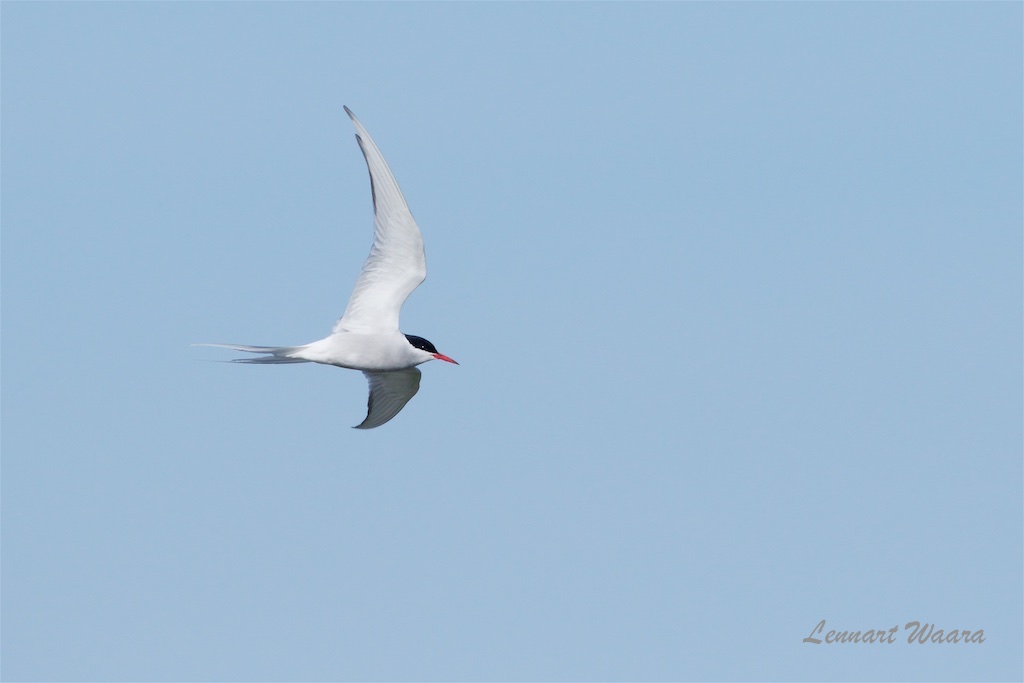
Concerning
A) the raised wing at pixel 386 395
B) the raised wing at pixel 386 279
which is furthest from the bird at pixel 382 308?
the raised wing at pixel 386 395

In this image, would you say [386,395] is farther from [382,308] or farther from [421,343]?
[382,308]

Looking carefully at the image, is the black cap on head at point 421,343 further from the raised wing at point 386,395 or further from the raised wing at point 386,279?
the raised wing at point 386,395

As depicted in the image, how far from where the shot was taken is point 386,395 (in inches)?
774

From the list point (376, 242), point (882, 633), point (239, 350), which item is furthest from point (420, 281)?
point (882, 633)

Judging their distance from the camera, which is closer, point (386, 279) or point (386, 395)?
point (386, 279)

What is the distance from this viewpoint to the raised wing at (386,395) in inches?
769

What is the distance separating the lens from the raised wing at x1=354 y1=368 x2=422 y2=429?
19.5 meters

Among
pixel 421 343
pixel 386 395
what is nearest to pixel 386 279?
pixel 421 343

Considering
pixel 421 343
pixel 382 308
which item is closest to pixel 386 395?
pixel 421 343

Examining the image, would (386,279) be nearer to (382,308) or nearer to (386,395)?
(382,308)

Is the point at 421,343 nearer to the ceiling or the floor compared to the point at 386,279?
nearer to the floor

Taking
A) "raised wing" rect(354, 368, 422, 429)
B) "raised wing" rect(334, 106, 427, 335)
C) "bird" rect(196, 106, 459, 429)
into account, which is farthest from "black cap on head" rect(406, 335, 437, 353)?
→ "raised wing" rect(354, 368, 422, 429)

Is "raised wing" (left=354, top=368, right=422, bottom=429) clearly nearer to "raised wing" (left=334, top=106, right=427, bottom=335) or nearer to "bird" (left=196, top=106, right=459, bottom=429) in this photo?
"bird" (left=196, top=106, right=459, bottom=429)

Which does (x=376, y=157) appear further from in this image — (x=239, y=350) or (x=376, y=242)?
(x=239, y=350)
